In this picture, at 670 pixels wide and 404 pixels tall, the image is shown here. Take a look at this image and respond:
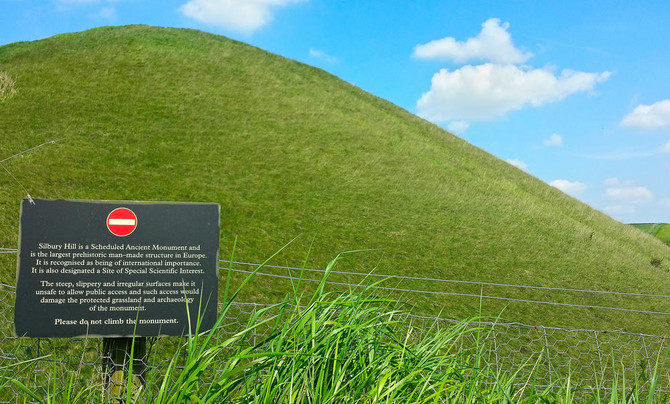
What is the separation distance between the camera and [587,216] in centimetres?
2066

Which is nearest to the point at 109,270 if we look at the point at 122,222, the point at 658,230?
the point at 122,222

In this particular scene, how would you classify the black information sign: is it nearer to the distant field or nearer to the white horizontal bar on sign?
the white horizontal bar on sign

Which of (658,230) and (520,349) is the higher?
(658,230)

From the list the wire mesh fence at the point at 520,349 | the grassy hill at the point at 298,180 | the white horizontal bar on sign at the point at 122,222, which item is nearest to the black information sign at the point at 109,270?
the white horizontal bar on sign at the point at 122,222

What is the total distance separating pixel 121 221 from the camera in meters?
3.70

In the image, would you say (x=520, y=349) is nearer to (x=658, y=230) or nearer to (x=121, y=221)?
(x=121, y=221)

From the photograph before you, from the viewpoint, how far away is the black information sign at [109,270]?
3584 millimetres

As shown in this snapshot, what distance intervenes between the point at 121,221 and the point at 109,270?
0.36 metres

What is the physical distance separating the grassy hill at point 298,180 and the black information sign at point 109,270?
266 cm

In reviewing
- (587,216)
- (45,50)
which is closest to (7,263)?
(45,50)

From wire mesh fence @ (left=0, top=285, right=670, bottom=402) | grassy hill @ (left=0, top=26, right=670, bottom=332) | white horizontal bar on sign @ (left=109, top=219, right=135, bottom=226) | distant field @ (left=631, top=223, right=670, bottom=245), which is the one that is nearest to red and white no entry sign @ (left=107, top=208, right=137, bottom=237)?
white horizontal bar on sign @ (left=109, top=219, right=135, bottom=226)

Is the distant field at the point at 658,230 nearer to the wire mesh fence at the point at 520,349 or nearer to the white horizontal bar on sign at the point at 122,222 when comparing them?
the wire mesh fence at the point at 520,349

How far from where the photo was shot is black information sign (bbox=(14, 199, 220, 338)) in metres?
3.58

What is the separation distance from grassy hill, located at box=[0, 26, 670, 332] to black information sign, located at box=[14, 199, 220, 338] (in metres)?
2.66
